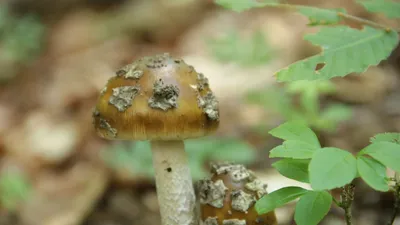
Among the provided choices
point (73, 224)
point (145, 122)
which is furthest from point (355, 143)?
point (145, 122)

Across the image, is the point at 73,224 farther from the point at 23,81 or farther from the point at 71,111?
the point at 23,81

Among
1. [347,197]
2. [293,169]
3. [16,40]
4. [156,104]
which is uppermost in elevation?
[156,104]

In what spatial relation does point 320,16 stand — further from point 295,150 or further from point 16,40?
point 16,40

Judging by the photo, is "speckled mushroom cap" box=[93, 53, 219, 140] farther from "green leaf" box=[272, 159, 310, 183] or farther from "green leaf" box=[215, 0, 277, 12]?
"green leaf" box=[272, 159, 310, 183]

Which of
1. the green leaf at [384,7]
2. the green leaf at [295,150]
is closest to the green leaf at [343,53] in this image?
the green leaf at [384,7]

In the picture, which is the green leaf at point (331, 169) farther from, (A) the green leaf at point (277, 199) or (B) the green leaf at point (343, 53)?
(B) the green leaf at point (343, 53)

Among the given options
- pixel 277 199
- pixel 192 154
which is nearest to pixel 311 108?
pixel 192 154

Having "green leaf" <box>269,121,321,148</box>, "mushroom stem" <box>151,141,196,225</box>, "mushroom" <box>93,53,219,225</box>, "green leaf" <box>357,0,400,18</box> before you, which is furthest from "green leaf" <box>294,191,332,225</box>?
"green leaf" <box>357,0,400,18</box>
